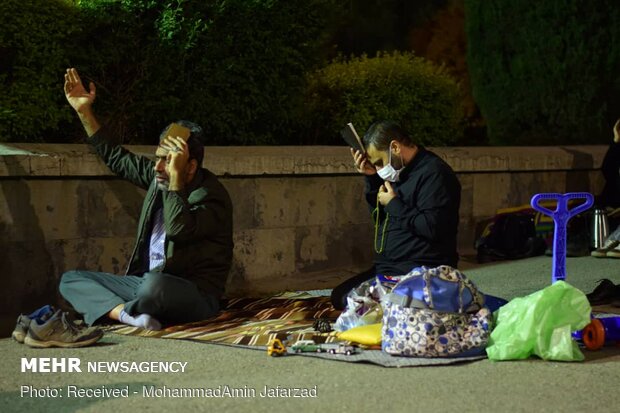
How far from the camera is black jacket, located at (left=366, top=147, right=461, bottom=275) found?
654cm

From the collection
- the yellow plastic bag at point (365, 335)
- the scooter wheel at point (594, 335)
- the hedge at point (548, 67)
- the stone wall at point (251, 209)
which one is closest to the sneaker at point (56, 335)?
the stone wall at point (251, 209)

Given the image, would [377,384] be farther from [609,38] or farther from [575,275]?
[609,38]

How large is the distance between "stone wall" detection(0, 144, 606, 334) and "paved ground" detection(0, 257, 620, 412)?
3.55ft

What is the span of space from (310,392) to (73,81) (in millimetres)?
3320

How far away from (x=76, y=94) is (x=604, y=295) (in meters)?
3.83

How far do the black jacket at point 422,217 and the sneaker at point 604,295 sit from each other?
3.68ft

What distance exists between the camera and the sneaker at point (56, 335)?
5988 millimetres

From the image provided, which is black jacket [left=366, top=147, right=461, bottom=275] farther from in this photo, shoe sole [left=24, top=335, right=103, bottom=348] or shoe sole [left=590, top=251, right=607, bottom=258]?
shoe sole [left=590, top=251, right=607, bottom=258]

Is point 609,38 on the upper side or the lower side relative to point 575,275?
upper

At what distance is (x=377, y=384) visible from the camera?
5.07 metres

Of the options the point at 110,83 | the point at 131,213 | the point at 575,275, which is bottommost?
the point at 575,275

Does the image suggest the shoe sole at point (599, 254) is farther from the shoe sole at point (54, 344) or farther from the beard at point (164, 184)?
the shoe sole at point (54, 344)

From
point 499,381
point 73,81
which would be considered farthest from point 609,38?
point 499,381

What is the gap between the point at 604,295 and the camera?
7.25 m
